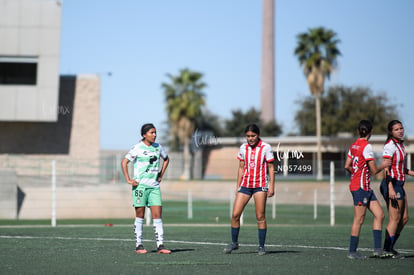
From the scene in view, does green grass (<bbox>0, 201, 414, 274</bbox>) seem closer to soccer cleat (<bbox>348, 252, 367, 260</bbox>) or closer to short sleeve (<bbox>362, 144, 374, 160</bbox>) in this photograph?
soccer cleat (<bbox>348, 252, 367, 260</bbox>)

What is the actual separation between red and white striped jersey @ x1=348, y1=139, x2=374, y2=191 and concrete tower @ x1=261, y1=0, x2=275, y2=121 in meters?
79.3

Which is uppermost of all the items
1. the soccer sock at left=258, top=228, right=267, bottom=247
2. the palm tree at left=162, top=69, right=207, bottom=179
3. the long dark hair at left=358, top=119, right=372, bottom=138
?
the palm tree at left=162, top=69, right=207, bottom=179

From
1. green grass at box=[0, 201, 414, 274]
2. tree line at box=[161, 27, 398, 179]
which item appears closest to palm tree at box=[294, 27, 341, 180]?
tree line at box=[161, 27, 398, 179]

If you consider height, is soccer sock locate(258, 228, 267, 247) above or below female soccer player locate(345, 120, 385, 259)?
below

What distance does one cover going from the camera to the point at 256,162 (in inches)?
465

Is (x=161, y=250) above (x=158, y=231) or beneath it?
beneath

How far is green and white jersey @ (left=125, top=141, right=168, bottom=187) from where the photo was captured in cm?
1214

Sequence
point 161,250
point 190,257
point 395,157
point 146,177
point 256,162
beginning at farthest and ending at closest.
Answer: point 146,177 < point 161,250 < point 256,162 < point 190,257 < point 395,157

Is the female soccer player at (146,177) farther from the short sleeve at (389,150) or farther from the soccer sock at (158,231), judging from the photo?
the short sleeve at (389,150)

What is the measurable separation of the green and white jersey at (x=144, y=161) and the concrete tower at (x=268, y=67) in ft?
257

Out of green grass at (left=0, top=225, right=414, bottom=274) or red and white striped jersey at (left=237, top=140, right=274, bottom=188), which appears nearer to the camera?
green grass at (left=0, top=225, right=414, bottom=274)

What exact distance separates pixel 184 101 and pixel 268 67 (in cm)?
2002

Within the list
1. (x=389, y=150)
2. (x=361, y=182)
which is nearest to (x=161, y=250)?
(x=361, y=182)

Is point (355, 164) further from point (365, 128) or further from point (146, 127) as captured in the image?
point (146, 127)
